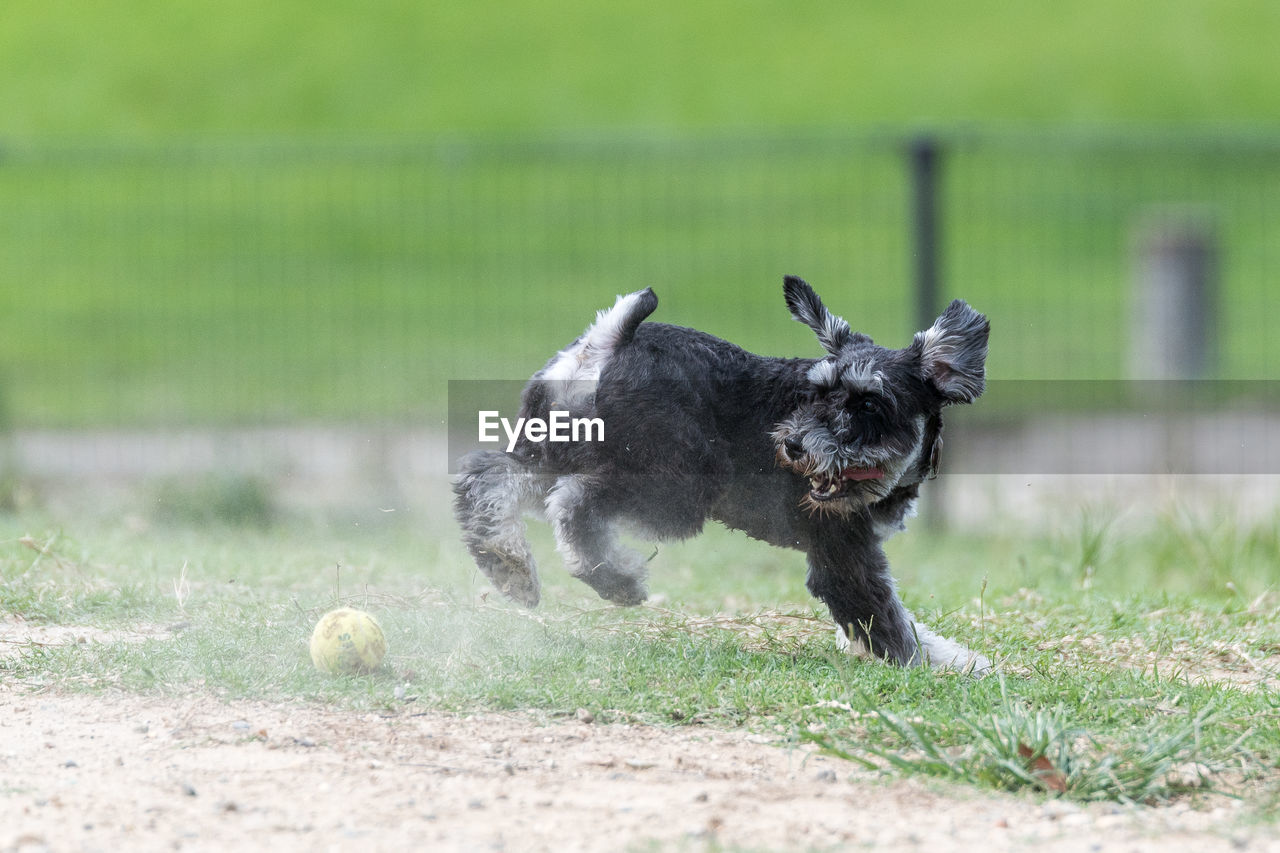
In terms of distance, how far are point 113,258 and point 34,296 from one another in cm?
261

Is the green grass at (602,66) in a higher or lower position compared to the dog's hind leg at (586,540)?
higher

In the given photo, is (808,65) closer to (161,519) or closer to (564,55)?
(564,55)

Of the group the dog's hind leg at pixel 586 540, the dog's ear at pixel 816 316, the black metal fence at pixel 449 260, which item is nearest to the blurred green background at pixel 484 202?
the black metal fence at pixel 449 260

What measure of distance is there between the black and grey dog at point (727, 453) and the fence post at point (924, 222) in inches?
189

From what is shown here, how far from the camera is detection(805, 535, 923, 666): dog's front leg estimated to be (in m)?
4.61

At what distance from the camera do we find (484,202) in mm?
10688

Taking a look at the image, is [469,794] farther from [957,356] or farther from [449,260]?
[449,260]

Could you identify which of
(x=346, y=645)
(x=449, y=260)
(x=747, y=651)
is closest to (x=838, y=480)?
(x=747, y=651)

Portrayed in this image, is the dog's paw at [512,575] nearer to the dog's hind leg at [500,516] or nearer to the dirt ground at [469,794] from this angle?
the dog's hind leg at [500,516]

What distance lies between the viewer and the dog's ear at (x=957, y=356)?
4.38 m

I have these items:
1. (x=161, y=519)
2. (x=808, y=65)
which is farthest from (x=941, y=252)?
(x=808, y=65)

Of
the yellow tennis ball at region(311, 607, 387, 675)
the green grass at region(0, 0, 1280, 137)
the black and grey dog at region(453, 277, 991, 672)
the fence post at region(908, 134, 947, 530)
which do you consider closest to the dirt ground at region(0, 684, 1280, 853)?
the yellow tennis ball at region(311, 607, 387, 675)

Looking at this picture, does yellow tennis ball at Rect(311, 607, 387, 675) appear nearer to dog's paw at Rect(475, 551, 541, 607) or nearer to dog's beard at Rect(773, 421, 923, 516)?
dog's paw at Rect(475, 551, 541, 607)

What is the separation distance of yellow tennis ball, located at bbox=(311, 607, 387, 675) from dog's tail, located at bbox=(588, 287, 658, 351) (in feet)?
3.58
